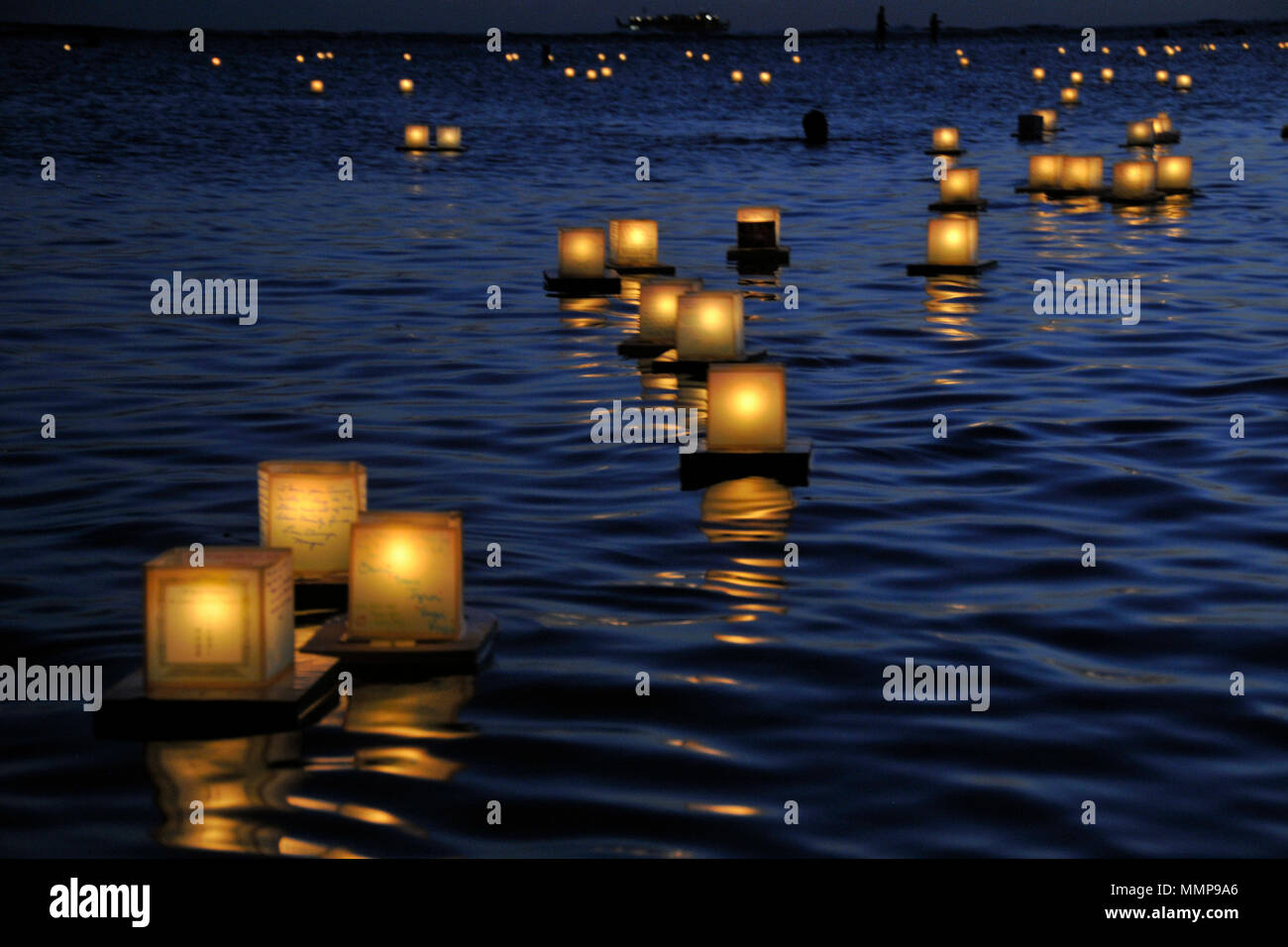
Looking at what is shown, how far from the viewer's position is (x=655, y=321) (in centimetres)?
1329

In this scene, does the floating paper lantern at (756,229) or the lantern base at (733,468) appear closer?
the lantern base at (733,468)

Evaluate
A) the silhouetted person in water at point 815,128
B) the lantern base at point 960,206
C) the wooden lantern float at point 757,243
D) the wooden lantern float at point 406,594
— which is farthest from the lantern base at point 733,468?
the silhouetted person in water at point 815,128

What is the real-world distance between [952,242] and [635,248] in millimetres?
2713

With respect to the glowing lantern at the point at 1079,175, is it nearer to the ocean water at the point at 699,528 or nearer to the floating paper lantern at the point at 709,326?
the ocean water at the point at 699,528

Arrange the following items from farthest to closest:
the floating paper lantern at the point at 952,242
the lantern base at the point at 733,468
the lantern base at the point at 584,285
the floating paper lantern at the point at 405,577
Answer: the floating paper lantern at the point at 952,242
the lantern base at the point at 584,285
the lantern base at the point at 733,468
the floating paper lantern at the point at 405,577

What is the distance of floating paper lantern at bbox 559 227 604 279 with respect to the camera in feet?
53.6

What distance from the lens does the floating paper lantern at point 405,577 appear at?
22.1ft

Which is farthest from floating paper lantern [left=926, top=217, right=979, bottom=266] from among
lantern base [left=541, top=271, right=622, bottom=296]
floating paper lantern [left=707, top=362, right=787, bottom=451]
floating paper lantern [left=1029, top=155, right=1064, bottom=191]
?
floating paper lantern [left=1029, top=155, right=1064, bottom=191]

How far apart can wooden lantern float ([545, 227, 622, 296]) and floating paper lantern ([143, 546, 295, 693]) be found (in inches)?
405

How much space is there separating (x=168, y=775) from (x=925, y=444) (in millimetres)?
5592

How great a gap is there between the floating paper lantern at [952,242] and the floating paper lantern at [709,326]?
5167 mm

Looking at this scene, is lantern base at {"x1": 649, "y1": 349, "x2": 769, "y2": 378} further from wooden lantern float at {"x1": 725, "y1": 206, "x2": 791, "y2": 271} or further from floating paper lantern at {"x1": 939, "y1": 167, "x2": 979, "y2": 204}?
floating paper lantern at {"x1": 939, "y1": 167, "x2": 979, "y2": 204}

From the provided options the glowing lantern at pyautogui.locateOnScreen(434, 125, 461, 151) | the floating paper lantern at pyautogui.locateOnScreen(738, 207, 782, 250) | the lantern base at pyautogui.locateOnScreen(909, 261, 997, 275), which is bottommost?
the lantern base at pyautogui.locateOnScreen(909, 261, 997, 275)

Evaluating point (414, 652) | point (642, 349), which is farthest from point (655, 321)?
point (414, 652)
